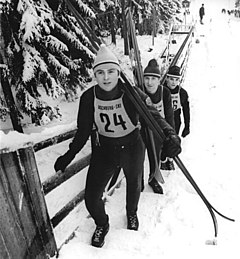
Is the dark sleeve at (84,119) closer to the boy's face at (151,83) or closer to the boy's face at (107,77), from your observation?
the boy's face at (107,77)

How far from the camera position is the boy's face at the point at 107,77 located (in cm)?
255

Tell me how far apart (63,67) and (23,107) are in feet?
3.73

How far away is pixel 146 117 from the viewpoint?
2.54 metres

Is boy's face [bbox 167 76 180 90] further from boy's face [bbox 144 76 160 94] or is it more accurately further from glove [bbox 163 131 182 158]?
glove [bbox 163 131 182 158]

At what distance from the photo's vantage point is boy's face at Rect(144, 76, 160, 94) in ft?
12.3

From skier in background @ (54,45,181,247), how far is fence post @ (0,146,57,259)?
48cm

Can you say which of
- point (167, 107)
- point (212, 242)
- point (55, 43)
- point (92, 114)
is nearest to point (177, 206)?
point (212, 242)

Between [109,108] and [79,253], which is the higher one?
[109,108]

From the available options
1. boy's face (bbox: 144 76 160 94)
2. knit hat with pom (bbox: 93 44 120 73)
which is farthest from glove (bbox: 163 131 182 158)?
boy's face (bbox: 144 76 160 94)

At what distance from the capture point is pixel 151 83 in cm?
376

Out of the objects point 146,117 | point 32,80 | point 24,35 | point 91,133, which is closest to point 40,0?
point 24,35

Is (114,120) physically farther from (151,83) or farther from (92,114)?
(151,83)

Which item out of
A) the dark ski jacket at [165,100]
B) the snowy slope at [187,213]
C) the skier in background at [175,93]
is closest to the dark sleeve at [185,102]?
the skier in background at [175,93]

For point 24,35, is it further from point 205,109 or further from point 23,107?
point 205,109
